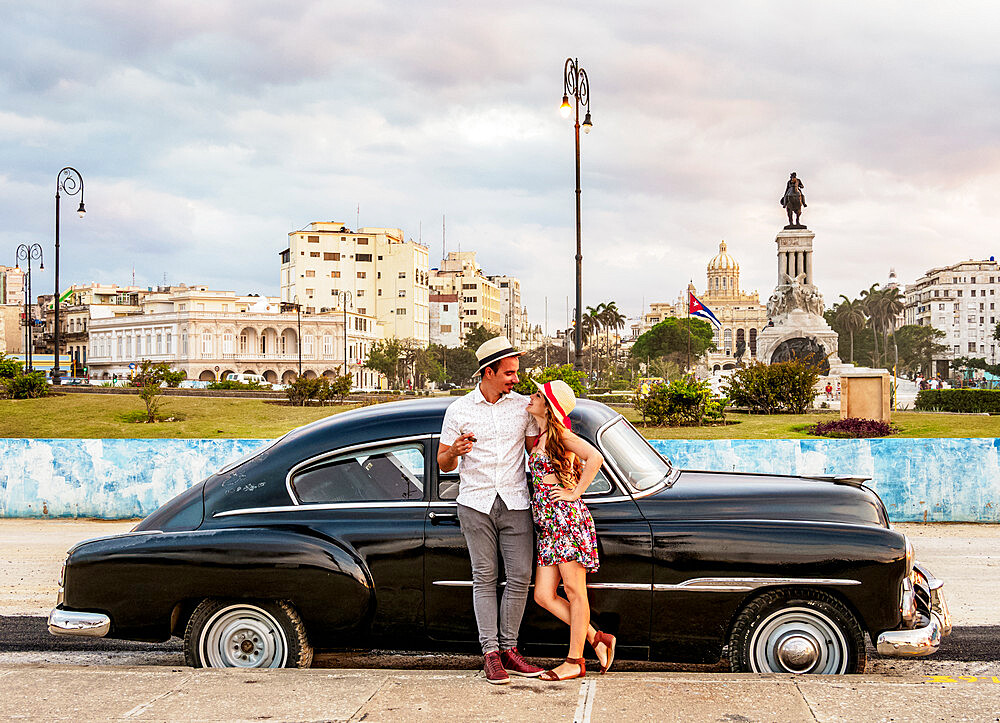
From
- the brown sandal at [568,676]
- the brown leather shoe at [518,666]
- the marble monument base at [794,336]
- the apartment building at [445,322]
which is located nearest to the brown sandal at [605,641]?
the brown sandal at [568,676]

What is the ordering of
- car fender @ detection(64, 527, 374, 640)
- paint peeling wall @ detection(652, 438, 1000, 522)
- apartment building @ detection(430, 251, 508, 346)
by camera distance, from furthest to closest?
apartment building @ detection(430, 251, 508, 346)
paint peeling wall @ detection(652, 438, 1000, 522)
car fender @ detection(64, 527, 374, 640)

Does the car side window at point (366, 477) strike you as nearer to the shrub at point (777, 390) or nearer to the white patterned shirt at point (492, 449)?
the white patterned shirt at point (492, 449)

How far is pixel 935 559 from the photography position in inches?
407

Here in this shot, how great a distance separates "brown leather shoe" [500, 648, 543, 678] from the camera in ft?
17.3

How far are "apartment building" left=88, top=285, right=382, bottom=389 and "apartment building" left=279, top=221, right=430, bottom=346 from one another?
2527cm

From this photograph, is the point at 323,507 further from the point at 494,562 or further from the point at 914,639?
the point at 914,639

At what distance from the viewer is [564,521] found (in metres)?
5.30

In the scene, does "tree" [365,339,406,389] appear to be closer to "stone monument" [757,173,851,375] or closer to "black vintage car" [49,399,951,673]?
"stone monument" [757,173,851,375]

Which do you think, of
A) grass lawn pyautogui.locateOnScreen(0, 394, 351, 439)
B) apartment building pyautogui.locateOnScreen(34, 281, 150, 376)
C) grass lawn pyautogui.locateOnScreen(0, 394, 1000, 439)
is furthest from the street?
apartment building pyautogui.locateOnScreen(34, 281, 150, 376)

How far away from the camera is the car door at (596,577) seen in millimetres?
5473

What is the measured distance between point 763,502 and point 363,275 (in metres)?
144

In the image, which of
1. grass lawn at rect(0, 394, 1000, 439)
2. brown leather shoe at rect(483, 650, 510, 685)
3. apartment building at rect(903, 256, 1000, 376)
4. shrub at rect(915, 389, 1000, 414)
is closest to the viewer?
brown leather shoe at rect(483, 650, 510, 685)

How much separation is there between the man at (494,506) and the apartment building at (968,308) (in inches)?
7694

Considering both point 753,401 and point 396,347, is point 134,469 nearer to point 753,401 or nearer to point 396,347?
point 753,401
